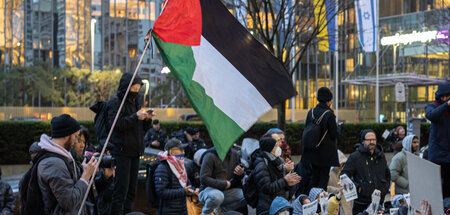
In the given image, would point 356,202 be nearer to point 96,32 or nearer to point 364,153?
point 364,153

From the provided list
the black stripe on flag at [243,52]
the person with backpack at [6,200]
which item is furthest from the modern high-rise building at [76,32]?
the black stripe on flag at [243,52]

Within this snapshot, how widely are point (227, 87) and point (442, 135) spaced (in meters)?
3.66

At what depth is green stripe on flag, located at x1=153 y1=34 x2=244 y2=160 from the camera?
4.82 meters

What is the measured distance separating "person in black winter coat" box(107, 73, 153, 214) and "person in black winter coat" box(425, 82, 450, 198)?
12.0 ft

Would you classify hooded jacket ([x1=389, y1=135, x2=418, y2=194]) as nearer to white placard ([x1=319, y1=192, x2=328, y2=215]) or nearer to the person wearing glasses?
the person wearing glasses

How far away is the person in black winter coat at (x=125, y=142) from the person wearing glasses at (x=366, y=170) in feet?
Answer: 9.88

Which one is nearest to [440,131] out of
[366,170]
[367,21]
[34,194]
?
[366,170]

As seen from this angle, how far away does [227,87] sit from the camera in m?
5.04

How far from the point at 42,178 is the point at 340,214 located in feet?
18.1

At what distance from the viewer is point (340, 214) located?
28.7 ft

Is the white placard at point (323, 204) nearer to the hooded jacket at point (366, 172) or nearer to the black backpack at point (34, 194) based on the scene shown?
the hooded jacket at point (366, 172)

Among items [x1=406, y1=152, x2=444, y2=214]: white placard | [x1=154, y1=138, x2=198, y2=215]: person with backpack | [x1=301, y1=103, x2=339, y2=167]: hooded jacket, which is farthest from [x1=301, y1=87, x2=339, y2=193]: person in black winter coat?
[x1=406, y1=152, x2=444, y2=214]: white placard

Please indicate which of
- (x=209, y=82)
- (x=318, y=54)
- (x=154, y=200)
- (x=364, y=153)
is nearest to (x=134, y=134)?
(x=154, y=200)

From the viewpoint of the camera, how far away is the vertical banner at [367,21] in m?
29.7
